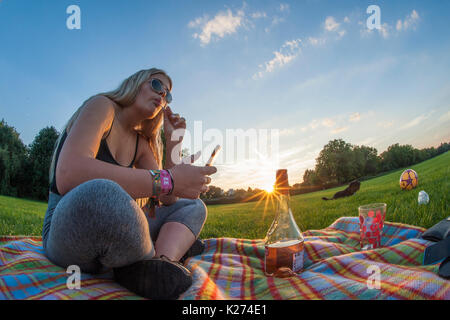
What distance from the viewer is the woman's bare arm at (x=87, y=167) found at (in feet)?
4.35

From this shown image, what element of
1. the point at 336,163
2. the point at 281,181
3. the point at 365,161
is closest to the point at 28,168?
the point at 281,181

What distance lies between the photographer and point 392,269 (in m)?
1.67

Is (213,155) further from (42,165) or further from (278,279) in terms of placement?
(42,165)

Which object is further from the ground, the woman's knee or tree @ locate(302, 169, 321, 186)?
the woman's knee

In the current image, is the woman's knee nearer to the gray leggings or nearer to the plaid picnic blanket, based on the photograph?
the plaid picnic blanket

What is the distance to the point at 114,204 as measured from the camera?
3.82 ft

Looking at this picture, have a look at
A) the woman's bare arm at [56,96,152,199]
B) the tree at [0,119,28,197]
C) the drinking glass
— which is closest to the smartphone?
the woman's bare arm at [56,96,152,199]

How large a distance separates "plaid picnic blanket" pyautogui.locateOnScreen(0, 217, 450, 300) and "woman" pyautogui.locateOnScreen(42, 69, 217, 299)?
11 centimetres

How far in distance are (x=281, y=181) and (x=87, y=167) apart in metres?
1.12

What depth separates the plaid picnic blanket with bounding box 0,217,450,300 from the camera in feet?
4.20

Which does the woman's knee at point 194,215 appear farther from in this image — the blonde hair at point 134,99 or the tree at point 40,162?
the tree at point 40,162

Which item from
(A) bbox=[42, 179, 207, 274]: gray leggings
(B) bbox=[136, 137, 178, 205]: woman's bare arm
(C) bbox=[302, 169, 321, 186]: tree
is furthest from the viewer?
(C) bbox=[302, 169, 321, 186]: tree

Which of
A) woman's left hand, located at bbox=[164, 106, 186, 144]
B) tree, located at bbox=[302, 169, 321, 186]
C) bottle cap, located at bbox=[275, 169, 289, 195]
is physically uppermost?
woman's left hand, located at bbox=[164, 106, 186, 144]

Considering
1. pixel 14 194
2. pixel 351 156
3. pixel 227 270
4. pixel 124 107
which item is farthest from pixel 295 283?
pixel 351 156
